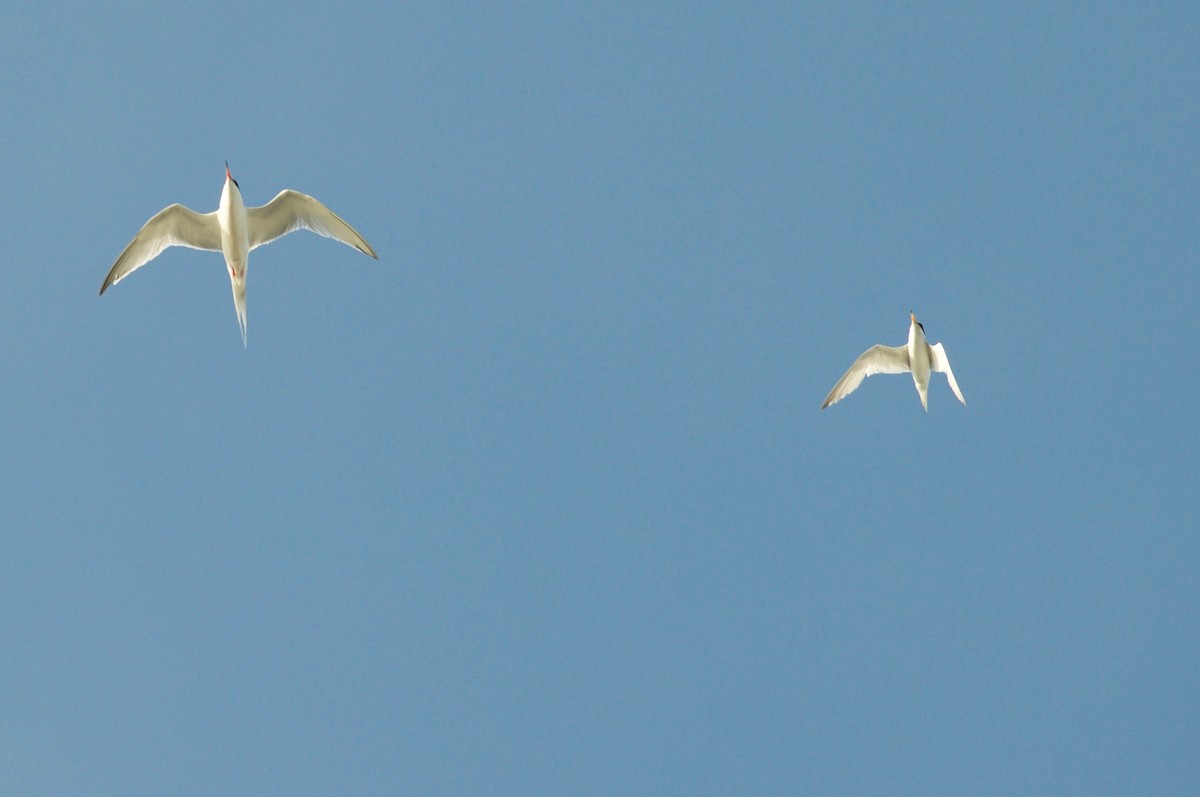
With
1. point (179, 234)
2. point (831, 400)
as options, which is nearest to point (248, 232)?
point (179, 234)

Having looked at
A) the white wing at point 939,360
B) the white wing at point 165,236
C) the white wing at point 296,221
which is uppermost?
the white wing at point 939,360

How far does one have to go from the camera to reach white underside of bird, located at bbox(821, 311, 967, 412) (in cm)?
2739

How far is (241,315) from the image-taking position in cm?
2225

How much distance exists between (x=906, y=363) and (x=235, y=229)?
15.3 meters

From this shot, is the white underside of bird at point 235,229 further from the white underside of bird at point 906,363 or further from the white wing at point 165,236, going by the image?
the white underside of bird at point 906,363

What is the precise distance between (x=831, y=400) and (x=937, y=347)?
324 cm

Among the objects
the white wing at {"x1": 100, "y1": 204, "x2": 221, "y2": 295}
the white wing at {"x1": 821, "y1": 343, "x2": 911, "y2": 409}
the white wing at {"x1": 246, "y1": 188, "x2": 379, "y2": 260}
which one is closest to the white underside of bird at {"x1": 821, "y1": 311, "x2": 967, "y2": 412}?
the white wing at {"x1": 821, "y1": 343, "x2": 911, "y2": 409}

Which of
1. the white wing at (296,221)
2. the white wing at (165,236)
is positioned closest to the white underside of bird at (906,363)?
the white wing at (296,221)

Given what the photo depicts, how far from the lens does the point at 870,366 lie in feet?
96.1

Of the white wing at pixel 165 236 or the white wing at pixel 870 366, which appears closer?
the white wing at pixel 165 236

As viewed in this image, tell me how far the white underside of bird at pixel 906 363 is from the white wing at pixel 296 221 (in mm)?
11947

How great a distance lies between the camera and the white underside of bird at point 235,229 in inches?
866

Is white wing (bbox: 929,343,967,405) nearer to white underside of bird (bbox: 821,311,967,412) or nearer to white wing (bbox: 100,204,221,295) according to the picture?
white underside of bird (bbox: 821,311,967,412)

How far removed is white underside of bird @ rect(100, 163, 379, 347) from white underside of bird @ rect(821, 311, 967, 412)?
11957mm
